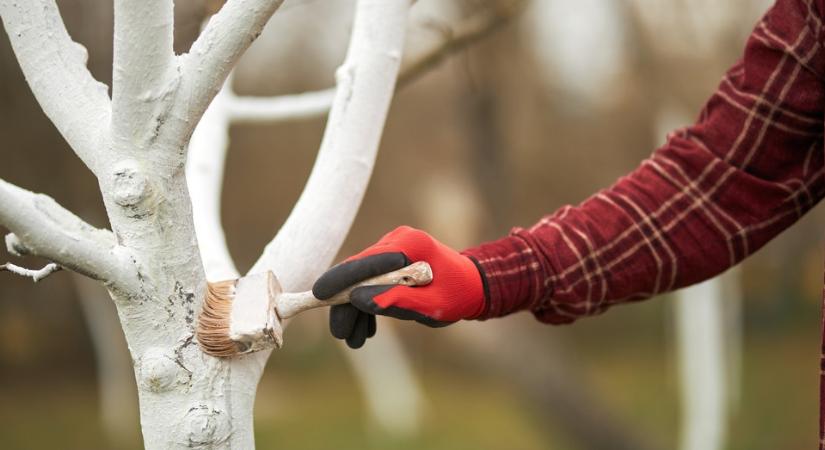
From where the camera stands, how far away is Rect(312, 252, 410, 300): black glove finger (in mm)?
948

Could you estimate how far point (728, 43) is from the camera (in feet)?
11.5

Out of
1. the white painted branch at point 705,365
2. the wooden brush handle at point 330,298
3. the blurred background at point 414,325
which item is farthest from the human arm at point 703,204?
the blurred background at point 414,325

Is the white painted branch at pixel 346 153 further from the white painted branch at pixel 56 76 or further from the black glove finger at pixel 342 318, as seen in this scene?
the white painted branch at pixel 56 76

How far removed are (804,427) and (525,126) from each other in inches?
136

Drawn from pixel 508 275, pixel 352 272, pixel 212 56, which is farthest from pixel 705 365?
pixel 212 56

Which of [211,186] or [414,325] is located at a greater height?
[414,325]

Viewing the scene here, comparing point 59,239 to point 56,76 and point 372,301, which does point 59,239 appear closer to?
point 56,76

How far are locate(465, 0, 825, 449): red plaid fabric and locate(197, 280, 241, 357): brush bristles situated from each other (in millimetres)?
377

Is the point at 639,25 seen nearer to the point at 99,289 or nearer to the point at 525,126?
the point at 525,126

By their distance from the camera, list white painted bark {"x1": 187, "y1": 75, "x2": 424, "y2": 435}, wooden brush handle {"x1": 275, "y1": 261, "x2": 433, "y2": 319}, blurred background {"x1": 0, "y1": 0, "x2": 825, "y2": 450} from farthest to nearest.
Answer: blurred background {"x1": 0, "y1": 0, "x2": 825, "y2": 450} < white painted bark {"x1": 187, "y1": 75, "x2": 424, "y2": 435} < wooden brush handle {"x1": 275, "y1": 261, "x2": 433, "y2": 319}

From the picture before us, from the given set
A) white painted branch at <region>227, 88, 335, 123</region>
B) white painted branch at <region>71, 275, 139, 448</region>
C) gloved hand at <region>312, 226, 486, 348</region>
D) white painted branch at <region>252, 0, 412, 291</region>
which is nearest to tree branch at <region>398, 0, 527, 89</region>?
white painted branch at <region>227, 88, 335, 123</region>

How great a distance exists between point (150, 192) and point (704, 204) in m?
0.80

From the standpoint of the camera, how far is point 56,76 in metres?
0.90

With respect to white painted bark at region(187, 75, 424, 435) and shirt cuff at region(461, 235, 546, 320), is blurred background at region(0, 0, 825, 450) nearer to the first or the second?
white painted bark at region(187, 75, 424, 435)
